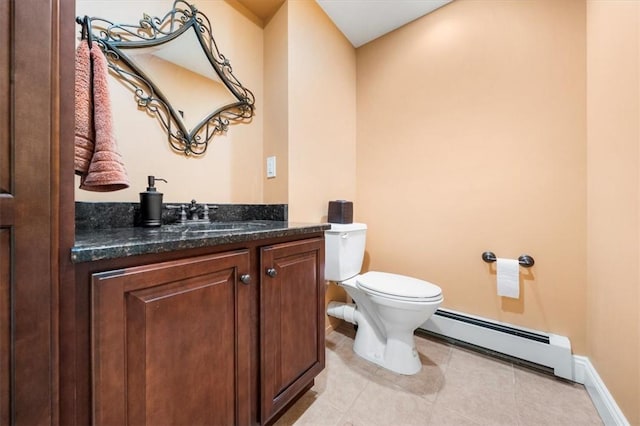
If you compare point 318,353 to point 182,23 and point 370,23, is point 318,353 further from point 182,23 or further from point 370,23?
point 370,23

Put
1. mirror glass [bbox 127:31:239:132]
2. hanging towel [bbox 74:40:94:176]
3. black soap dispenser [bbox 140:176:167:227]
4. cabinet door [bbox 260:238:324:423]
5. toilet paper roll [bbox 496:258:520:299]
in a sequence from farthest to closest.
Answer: toilet paper roll [bbox 496:258:520:299]
mirror glass [bbox 127:31:239:132]
black soap dispenser [bbox 140:176:167:227]
cabinet door [bbox 260:238:324:423]
hanging towel [bbox 74:40:94:176]

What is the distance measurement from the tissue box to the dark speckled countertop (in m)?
0.36

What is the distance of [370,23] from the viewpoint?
182cm

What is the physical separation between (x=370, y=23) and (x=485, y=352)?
2.39m

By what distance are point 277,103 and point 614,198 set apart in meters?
1.69

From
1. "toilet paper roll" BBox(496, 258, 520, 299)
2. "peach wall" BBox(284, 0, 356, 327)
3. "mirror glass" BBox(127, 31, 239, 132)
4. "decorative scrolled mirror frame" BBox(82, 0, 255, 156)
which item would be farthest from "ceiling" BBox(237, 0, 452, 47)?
"toilet paper roll" BBox(496, 258, 520, 299)

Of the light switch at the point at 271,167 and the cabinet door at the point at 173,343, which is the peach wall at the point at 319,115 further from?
the cabinet door at the point at 173,343

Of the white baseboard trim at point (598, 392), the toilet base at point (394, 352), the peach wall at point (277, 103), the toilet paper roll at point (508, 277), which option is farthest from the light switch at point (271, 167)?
the white baseboard trim at point (598, 392)

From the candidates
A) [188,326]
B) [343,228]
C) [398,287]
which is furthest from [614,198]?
[188,326]

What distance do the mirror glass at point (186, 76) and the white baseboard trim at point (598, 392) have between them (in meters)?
2.22

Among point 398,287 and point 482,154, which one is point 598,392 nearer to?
point 398,287

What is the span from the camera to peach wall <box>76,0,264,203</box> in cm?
105

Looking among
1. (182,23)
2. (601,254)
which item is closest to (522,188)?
(601,254)

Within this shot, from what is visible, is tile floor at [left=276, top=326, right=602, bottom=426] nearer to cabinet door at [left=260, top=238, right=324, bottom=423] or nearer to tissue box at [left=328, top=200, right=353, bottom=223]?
cabinet door at [left=260, top=238, right=324, bottom=423]
